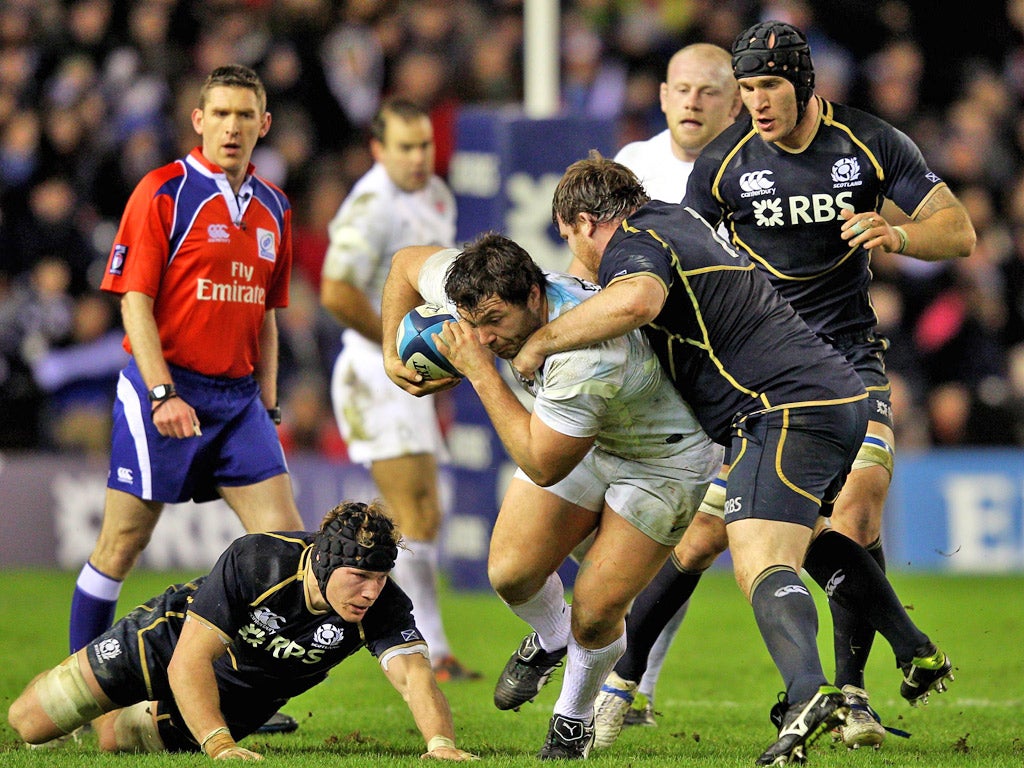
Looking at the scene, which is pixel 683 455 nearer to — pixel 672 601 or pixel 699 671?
pixel 672 601

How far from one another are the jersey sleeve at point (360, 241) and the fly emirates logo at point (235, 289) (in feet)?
6.32

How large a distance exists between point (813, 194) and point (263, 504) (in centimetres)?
267

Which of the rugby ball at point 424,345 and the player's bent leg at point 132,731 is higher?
the rugby ball at point 424,345

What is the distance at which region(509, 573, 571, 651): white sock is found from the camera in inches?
237

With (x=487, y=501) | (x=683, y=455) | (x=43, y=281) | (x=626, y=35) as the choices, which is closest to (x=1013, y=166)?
(x=626, y=35)

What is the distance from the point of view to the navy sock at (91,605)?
6691 millimetres

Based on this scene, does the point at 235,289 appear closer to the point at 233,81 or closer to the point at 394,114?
the point at 233,81

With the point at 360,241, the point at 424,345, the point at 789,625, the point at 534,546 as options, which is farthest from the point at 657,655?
the point at 360,241

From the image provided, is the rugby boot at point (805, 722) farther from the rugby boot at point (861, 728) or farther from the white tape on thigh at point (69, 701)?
the white tape on thigh at point (69, 701)

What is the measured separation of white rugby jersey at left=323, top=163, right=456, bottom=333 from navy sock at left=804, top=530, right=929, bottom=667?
3.69m

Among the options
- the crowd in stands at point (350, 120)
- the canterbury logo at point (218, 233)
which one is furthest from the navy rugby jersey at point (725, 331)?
the crowd in stands at point (350, 120)

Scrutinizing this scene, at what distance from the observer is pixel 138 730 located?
6109 mm

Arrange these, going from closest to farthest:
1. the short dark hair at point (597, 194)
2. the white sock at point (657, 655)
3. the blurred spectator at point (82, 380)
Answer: the short dark hair at point (597, 194) → the white sock at point (657, 655) → the blurred spectator at point (82, 380)

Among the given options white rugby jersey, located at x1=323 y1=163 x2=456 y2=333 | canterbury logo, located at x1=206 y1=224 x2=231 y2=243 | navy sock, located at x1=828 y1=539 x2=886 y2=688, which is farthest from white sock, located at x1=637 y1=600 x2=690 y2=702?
white rugby jersey, located at x1=323 y1=163 x2=456 y2=333
